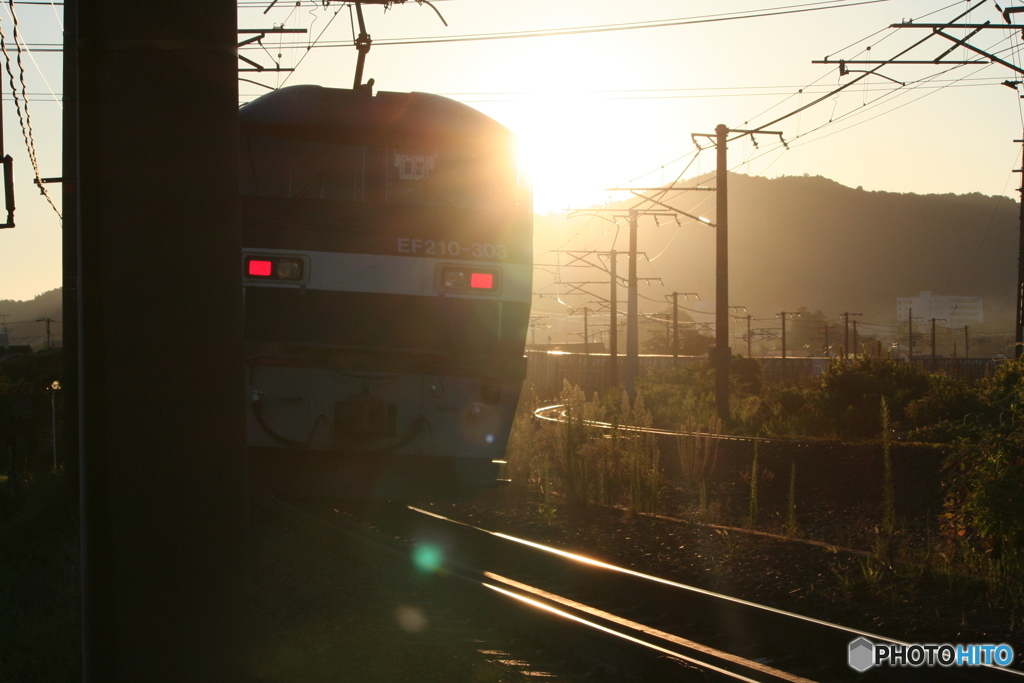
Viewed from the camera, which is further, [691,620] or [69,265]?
[69,265]

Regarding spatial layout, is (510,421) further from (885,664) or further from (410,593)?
(885,664)

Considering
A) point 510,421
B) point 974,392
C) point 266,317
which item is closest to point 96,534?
point 266,317

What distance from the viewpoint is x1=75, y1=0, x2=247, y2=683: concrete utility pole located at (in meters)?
2.32

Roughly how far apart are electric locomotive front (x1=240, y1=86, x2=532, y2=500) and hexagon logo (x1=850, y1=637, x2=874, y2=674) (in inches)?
139

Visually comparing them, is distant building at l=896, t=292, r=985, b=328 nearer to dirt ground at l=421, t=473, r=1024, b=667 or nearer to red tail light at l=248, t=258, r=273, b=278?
dirt ground at l=421, t=473, r=1024, b=667

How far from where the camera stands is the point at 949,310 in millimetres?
138375

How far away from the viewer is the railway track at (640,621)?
439cm

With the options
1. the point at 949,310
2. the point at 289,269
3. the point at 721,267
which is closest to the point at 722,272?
the point at 721,267

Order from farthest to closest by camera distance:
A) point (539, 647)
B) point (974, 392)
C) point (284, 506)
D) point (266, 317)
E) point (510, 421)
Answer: point (974, 392) → point (284, 506) → point (510, 421) → point (266, 317) → point (539, 647)

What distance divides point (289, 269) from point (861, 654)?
4.87 metres

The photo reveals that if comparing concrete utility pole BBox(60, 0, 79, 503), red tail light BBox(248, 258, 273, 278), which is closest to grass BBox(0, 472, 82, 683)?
concrete utility pole BBox(60, 0, 79, 503)

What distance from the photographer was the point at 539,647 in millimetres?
4957

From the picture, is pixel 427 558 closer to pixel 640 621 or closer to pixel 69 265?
pixel 640 621

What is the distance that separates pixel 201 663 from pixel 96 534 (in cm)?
45
